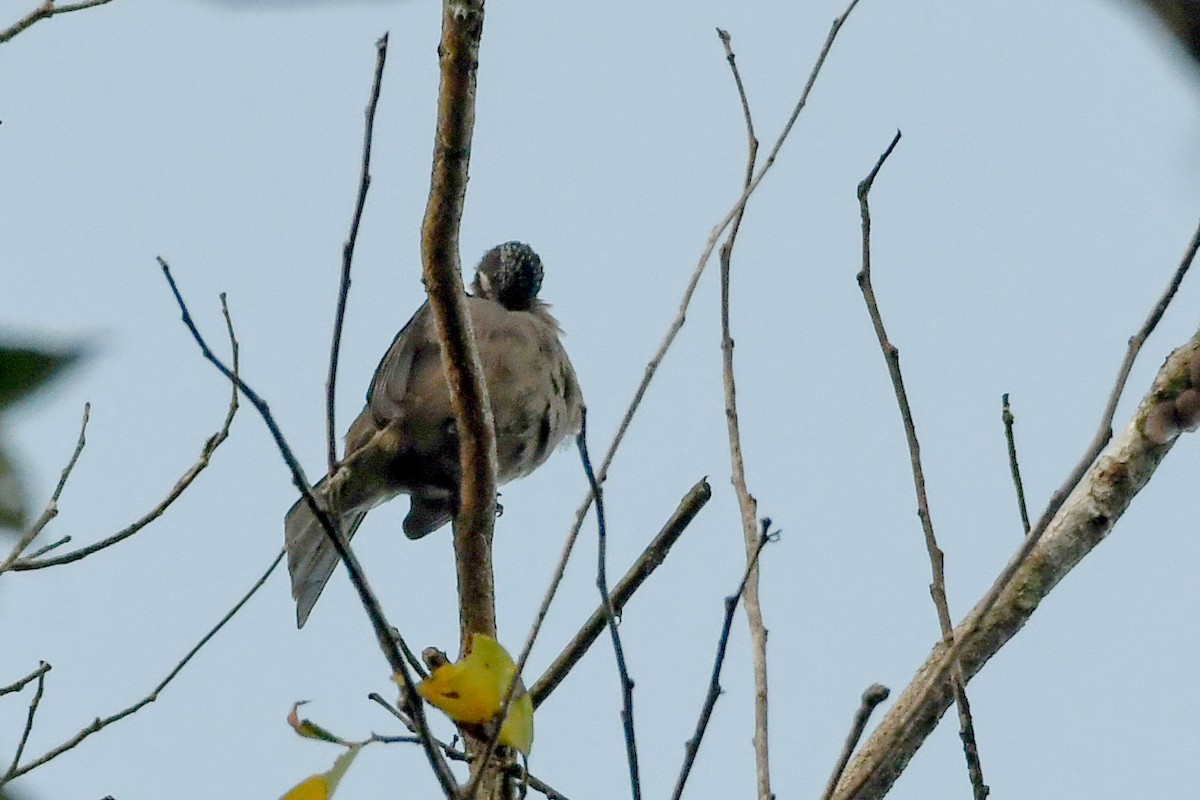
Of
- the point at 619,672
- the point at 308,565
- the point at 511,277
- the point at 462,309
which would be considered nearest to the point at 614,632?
the point at 619,672

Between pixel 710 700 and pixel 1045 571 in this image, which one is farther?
pixel 1045 571

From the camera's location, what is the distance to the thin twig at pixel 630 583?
2389mm

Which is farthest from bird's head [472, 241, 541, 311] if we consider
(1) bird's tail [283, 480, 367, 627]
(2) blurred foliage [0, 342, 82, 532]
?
(2) blurred foliage [0, 342, 82, 532]

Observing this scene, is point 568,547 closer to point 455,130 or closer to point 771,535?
point 771,535

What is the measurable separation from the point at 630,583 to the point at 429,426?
2765 mm

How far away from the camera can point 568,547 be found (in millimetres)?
2037

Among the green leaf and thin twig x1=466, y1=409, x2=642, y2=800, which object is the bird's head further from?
the green leaf

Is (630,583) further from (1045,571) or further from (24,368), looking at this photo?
(24,368)

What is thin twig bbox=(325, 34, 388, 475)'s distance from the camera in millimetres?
2355

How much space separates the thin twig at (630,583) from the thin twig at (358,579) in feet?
1.40

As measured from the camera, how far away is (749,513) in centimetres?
270

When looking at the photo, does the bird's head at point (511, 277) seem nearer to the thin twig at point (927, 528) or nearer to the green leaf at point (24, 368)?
the thin twig at point (927, 528)

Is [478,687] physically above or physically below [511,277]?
below

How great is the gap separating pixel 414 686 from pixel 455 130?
155cm
